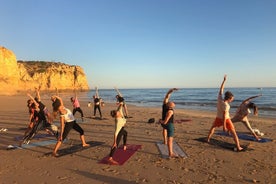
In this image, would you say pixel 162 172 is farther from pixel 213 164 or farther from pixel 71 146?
pixel 71 146

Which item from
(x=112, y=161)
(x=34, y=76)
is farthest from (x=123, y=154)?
(x=34, y=76)

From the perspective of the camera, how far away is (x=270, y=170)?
6.41m

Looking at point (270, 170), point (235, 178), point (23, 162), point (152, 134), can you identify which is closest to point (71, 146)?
point (23, 162)

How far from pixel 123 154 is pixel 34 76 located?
9263 cm

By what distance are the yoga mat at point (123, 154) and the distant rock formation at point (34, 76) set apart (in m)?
50.9

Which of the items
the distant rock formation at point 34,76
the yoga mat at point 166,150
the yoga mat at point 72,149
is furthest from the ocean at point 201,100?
the distant rock formation at point 34,76

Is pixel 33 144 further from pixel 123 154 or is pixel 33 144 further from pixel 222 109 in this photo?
pixel 222 109

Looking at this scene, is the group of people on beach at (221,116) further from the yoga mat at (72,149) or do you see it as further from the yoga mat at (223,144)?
the yoga mat at (72,149)

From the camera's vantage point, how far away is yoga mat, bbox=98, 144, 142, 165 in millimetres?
7230

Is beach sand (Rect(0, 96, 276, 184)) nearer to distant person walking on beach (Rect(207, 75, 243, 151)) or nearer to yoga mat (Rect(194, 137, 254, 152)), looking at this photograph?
yoga mat (Rect(194, 137, 254, 152))

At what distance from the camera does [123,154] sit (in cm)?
796

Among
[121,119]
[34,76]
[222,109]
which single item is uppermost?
[34,76]

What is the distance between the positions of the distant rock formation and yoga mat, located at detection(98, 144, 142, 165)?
167 feet

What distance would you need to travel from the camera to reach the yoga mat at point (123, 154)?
285 inches
